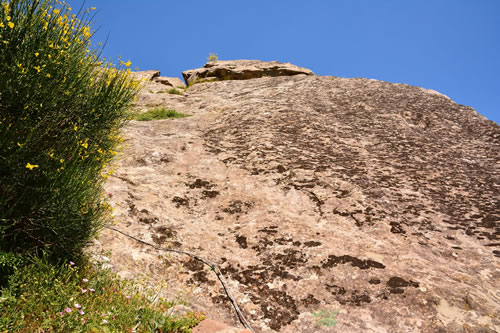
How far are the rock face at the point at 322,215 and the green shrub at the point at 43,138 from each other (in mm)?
1040

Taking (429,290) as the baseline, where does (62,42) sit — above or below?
above

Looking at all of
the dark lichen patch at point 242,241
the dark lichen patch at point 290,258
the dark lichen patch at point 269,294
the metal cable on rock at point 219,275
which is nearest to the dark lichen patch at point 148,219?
the metal cable on rock at point 219,275

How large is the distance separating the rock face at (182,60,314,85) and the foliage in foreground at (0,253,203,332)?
57.0 ft

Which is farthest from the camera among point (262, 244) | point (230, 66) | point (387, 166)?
point (230, 66)

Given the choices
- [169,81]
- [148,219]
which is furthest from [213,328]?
[169,81]

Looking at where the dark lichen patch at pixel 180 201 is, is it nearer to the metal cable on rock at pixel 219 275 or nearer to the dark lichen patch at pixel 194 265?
the metal cable on rock at pixel 219 275

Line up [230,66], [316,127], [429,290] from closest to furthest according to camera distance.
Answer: [429,290] < [316,127] < [230,66]

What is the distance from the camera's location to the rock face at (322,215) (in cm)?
431

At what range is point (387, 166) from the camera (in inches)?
322

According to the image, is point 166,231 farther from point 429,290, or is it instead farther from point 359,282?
point 429,290

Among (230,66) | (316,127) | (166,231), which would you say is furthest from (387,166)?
(230,66)

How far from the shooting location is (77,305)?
3096 millimetres

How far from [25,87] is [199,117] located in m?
8.05

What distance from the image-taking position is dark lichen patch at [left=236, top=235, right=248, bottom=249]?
219 inches
